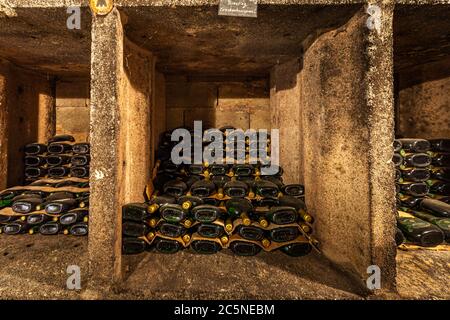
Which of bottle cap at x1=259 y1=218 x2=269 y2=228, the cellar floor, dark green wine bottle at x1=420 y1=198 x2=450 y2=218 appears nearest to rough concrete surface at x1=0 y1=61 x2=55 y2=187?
the cellar floor

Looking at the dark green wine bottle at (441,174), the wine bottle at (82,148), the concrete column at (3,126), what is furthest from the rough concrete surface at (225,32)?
the dark green wine bottle at (441,174)

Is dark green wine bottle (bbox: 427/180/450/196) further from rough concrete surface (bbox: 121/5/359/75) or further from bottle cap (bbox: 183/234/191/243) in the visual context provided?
bottle cap (bbox: 183/234/191/243)

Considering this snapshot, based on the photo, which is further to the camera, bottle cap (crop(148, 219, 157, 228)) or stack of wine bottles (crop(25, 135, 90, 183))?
stack of wine bottles (crop(25, 135, 90, 183))

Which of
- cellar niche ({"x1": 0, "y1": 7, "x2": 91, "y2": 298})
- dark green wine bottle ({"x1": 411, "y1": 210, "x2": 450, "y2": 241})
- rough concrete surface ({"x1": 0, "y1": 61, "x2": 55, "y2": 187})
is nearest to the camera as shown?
cellar niche ({"x1": 0, "y1": 7, "x2": 91, "y2": 298})

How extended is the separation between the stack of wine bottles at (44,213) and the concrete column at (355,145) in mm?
3411

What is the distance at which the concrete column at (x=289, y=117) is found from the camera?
10.9 ft

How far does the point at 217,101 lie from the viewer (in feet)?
14.5

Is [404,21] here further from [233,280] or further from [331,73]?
[233,280]

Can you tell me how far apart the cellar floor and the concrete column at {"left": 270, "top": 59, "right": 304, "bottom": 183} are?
1.38 metres

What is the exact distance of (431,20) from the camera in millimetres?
2369

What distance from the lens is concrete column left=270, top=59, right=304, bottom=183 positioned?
3326 millimetres

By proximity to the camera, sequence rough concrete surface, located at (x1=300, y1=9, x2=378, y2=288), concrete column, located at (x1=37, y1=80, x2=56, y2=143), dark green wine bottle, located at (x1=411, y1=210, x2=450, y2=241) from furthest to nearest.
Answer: concrete column, located at (x1=37, y1=80, x2=56, y2=143)
dark green wine bottle, located at (x1=411, y1=210, x2=450, y2=241)
rough concrete surface, located at (x1=300, y1=9, x2=378, y2=288)

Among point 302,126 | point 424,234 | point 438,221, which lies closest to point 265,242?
point 302,126

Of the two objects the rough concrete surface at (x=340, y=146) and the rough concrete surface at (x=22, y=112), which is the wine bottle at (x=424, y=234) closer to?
the rough concrete surface at (x=340, y=146)
